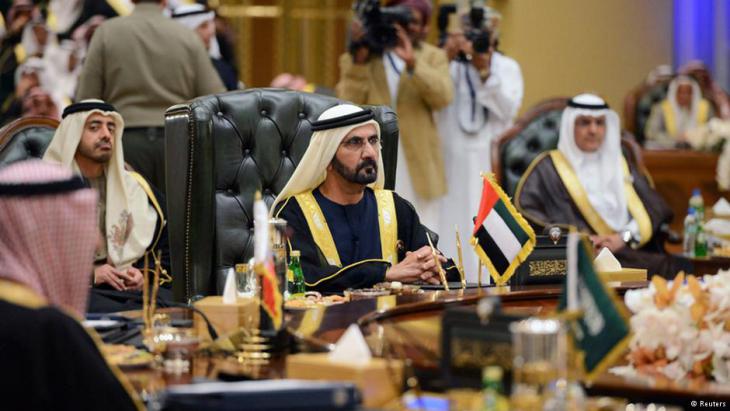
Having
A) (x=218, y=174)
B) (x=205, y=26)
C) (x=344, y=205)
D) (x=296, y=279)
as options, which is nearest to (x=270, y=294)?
(x=296, y=279)

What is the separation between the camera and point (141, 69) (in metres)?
6.68

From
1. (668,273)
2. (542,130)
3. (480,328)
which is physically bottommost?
(668,273)

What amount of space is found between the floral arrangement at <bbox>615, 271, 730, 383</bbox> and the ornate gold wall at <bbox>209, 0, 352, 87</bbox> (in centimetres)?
955

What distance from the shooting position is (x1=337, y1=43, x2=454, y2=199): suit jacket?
7508 millimetres

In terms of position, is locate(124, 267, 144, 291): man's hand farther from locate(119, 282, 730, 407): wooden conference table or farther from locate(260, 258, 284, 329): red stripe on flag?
locate(260, 258, 284, 329): red stripe on flag

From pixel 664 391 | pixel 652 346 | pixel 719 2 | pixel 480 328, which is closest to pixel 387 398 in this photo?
pixel 480 328

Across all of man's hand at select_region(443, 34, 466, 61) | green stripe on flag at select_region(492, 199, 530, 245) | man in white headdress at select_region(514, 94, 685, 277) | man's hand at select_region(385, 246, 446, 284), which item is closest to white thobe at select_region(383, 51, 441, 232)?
man's hand at select_region(443, 34, 466, 61)

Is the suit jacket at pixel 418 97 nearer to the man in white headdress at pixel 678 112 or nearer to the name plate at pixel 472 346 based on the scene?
the man in white headdress at pixel 678 112

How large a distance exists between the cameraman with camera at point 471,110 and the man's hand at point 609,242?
1220 millimetres

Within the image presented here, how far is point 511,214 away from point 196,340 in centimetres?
132

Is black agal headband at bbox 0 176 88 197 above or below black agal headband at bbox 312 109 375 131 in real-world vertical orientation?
above

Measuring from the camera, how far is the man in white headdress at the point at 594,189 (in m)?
7.03

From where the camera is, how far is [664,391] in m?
2.52

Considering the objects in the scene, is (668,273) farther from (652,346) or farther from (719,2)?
(719,2)
